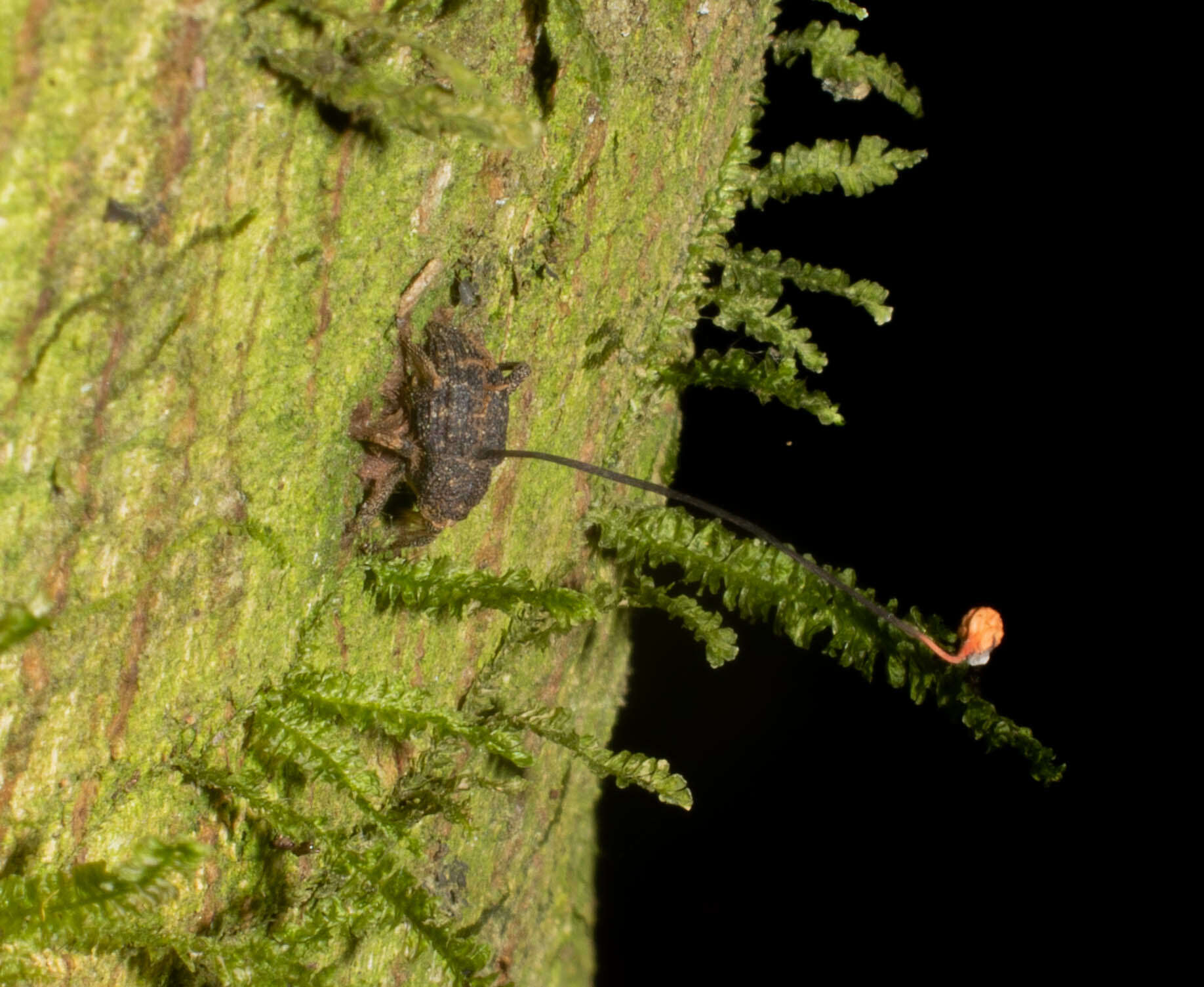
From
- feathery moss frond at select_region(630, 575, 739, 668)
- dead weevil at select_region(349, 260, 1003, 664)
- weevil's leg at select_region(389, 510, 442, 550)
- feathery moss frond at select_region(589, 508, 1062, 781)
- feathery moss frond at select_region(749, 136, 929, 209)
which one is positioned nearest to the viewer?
dead weevil at select_region(349, 260, 1003, 664)

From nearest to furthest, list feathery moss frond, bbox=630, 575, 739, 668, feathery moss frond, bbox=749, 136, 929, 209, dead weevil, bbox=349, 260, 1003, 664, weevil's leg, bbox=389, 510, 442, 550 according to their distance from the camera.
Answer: dead weevil, bbox=349, 260, 1003, 664
weevil's leg, bbox=389, 510, 442, 550
feathery moss frond, bbox=630, 575, 739, 668
feathery moss frond, bbox=749, 136, 929, 209

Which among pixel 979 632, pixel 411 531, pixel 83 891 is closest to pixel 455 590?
pixel 411 531

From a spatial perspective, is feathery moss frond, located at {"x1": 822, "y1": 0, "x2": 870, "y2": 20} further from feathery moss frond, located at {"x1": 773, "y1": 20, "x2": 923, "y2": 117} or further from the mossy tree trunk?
the mossy tree trunk

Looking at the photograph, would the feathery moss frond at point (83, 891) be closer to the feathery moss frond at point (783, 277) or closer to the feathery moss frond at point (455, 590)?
the feathery moss frond at point (455, 590)

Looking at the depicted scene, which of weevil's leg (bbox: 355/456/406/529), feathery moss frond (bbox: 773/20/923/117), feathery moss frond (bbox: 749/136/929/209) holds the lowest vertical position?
weevil's leg (bbox: 355/456/406/529)

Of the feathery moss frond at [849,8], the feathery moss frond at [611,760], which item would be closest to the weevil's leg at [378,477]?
the feathery moss frond at [611,760]

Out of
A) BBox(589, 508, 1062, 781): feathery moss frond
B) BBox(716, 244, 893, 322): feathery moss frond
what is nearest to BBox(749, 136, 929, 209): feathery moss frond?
BBox(716, 244, 893, 322): feathery moss frond

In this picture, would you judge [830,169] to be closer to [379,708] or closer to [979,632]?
[979,632]

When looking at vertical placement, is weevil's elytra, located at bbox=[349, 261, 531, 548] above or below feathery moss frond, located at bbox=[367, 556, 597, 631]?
above
